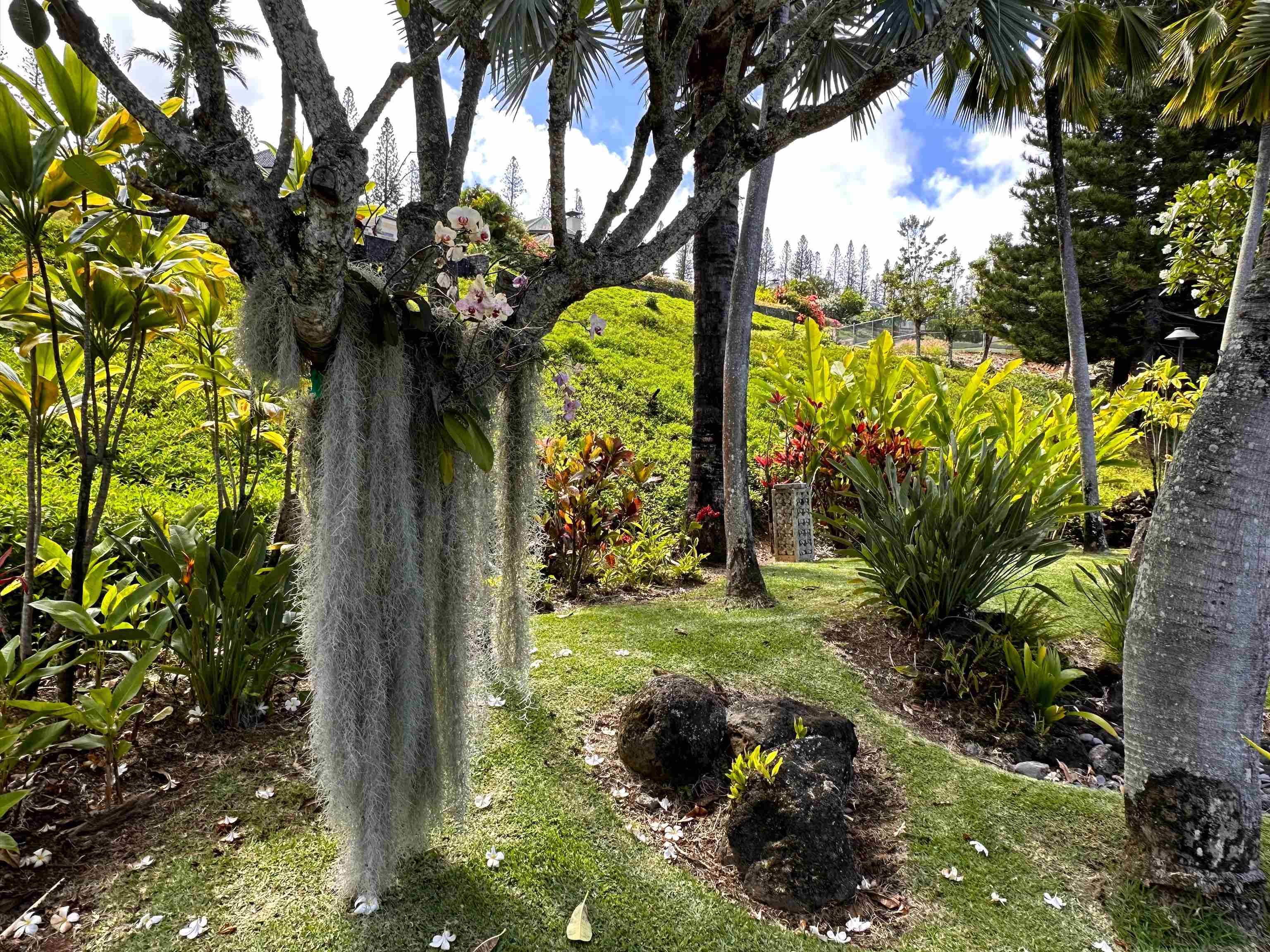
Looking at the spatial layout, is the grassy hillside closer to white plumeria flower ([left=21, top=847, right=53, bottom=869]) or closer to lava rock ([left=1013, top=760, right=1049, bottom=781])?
white plumeria flower ([left=21, top=847, right=53, bottom=869])

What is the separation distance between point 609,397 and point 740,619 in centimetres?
501

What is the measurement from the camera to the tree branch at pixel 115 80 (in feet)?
3.60

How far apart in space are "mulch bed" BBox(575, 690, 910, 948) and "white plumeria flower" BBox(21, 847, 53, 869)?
4.43 ft

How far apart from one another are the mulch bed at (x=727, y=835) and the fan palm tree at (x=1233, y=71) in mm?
3741

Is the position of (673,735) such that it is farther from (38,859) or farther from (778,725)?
(38,859)

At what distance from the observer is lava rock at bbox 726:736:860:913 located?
1.69 m

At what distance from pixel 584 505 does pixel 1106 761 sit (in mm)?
2636

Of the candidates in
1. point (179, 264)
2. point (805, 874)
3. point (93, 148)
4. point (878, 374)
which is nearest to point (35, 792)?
point (179, 264)

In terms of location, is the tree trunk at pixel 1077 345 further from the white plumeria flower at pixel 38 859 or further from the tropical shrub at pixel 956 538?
the white plumeria flower at pixel 38 859

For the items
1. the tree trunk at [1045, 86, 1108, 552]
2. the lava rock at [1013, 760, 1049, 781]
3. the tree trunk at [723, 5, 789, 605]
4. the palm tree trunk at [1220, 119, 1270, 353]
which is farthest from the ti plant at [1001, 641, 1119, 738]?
the tree trunk at [1045, 86, 1108, 552]

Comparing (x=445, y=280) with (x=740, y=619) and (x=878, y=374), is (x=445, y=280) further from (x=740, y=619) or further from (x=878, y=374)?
(x=878, y=374)

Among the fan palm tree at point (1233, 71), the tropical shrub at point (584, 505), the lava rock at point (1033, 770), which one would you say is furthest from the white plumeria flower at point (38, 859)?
the fan palm tree at point (1233, 71)

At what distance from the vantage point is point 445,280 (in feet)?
4.51

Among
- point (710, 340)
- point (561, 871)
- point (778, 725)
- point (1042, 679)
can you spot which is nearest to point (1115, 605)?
point (1042, 679)
